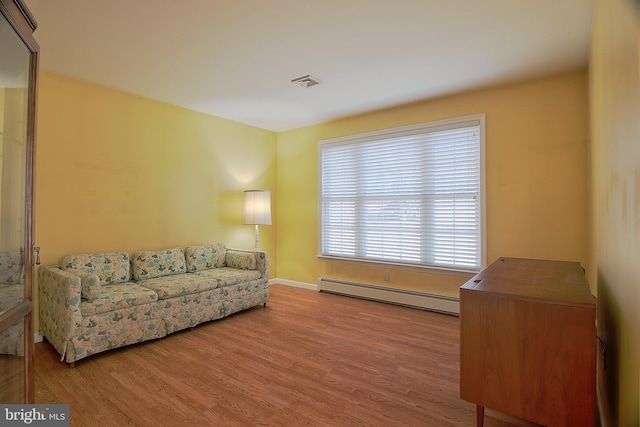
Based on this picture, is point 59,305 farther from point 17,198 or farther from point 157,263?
point 17,198

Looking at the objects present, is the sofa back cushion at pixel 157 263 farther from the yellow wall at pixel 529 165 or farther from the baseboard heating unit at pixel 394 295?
the yellow wall at pixel 529 165

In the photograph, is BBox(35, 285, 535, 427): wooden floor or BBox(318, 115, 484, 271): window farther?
BBox(318, 115, 484, 271): window

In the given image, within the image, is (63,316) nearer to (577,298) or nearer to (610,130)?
(577,298)

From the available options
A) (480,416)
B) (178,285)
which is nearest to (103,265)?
(178,285)

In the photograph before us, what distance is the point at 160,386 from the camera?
2.25 metres

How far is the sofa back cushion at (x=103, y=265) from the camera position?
3.08 metres

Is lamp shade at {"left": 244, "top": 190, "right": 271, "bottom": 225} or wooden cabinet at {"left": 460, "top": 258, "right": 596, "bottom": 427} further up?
lamp shade at {"left": 244, "top": 190, "right": 271, "bottom": 225}

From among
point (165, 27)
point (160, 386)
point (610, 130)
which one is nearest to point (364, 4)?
point (165, 27)

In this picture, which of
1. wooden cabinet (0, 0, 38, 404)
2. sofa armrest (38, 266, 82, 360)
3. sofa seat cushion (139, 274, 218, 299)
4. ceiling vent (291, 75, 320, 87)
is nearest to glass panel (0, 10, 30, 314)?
wooden cabinet (0, 0, 38, 404)

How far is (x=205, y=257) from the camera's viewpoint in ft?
13.6

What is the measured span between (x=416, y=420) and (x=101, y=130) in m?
3.92

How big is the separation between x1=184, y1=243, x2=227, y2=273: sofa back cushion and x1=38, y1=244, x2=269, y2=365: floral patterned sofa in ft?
0.04

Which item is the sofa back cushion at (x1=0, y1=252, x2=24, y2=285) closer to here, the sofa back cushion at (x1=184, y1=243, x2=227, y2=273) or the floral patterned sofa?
the floral patterned sofa

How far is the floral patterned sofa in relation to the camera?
8.51 feet
